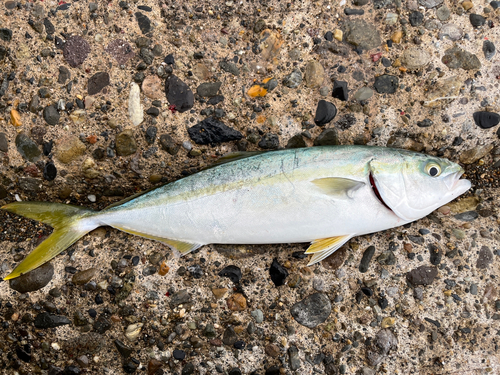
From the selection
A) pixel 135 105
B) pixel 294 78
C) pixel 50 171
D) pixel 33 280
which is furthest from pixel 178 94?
pixel 33 280

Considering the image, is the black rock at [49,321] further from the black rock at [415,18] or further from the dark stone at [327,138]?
the black rock at [415,18]

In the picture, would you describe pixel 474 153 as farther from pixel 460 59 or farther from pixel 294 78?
pixel 294 78

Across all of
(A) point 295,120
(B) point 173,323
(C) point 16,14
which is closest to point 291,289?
(B) point 173,323

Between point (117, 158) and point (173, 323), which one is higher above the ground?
point (117, 158)

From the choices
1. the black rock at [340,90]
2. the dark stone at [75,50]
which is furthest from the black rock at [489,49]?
the dark stone at [75,50]

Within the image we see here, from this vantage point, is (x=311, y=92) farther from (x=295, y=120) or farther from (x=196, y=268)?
(x=196, y=268)

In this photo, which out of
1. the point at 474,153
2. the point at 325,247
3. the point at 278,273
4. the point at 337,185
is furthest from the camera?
the point at 474,153
